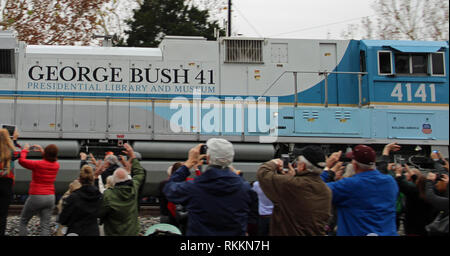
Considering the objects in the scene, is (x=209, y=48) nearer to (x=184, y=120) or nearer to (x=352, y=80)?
(x=184, y=120)

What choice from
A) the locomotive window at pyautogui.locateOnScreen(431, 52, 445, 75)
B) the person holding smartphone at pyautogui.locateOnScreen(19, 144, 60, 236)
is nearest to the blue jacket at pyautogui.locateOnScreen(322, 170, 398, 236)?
the person holding smartphone at pyautogui.locateOnScreen(19, 144, 60, 236)

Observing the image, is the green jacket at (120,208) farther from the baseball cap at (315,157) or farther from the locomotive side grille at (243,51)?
the locomotive side grille at (243,51)

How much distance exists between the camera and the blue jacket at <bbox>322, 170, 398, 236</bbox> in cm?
338

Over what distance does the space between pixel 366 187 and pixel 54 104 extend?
25.0 feet

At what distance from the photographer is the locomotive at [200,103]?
909cm

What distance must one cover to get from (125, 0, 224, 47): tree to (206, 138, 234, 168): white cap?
17.8 m

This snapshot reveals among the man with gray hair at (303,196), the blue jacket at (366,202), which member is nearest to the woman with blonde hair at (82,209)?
the man with gray hair at (303,196)

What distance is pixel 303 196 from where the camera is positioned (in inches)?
131

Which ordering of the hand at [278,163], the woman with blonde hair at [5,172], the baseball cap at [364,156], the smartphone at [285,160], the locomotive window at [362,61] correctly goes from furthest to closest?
the locomotive window at [362,61] < the woman with blonde hair at [5,172] < the smartphone at [285,160] < the hand at [278,163] < the baseball cap at [364,156]

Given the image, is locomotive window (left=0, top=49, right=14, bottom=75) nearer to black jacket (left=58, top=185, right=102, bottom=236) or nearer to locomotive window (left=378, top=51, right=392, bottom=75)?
black jacket (left=58, top=185, right=102, bottom=236)

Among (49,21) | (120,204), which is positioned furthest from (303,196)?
(49,21)

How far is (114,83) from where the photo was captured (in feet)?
30.8

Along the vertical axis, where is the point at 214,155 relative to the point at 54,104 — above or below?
below

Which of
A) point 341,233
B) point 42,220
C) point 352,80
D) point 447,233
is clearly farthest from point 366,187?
point 352,80
